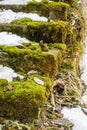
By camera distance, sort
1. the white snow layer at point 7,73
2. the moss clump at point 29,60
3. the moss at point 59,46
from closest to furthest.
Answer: the white snow layer at point 7,73 → the moss clump at point 29,60 → the moss at point 59,46

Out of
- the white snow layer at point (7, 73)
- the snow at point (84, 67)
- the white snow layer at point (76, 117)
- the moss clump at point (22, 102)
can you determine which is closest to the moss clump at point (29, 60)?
the white snow layer at point (7, 73)

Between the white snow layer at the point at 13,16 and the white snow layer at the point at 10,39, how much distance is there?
0.58 meters

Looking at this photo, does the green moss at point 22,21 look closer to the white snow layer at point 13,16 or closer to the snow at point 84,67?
the white snow layer at point 13,16

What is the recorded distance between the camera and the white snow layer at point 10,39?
4779 mm

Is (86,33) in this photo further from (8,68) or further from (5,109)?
(5,109)

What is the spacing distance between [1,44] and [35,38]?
673 millimetres

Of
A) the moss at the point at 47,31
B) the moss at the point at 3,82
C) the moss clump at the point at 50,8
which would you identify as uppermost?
the moss clump at the point at 50,8

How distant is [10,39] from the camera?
4875 mm

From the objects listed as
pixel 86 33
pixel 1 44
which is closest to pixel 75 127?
pixel 1 44

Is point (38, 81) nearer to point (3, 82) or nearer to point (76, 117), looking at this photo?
point (3, 82)

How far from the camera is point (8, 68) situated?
4277 millimetres

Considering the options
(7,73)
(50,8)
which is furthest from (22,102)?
(50,8)

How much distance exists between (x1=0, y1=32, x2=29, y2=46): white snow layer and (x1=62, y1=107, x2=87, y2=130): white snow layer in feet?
3.46

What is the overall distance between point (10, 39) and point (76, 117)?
4.38 feet
